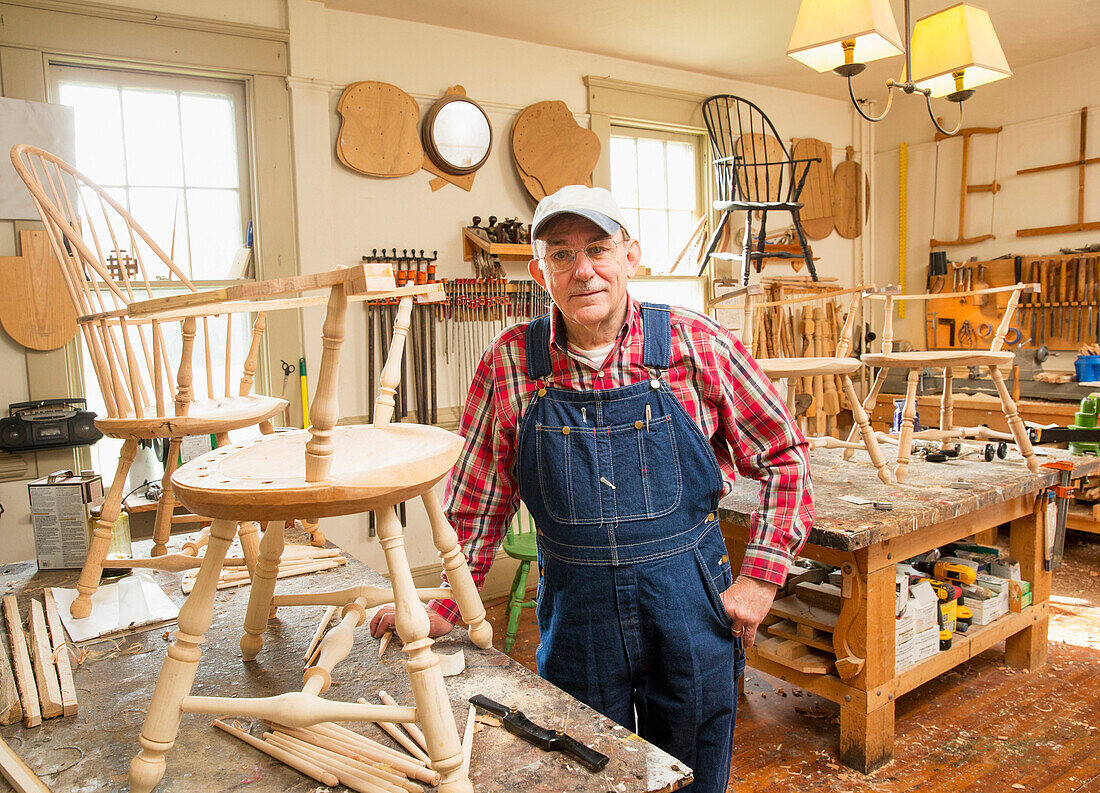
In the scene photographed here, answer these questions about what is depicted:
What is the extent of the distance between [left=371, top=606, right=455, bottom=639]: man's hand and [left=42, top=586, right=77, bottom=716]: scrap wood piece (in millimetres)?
566

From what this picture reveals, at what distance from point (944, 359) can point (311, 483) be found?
2.87 m

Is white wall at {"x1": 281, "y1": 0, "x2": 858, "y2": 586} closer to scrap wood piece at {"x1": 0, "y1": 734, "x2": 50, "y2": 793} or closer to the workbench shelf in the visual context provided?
the workbench shelf

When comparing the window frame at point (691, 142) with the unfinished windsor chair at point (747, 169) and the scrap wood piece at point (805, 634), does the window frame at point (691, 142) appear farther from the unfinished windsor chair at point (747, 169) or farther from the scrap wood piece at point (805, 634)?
the scrap wood piece at point (805, 634)

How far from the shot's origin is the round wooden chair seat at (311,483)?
113 centimetres

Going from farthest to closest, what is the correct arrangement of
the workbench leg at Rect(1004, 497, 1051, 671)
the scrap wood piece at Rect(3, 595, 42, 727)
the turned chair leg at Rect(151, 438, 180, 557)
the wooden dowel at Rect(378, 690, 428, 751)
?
1. the workbench leg at Rect(1004, 497, 1051, 671)
2. the turned chair leg at Rect(151, 438, 180, 557)
3. the scrap wood piece at Rect(3, 595, 42, 727)
4. the wooden dowel at Rect(378, 690, 428, 751)

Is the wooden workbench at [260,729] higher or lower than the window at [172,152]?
lower

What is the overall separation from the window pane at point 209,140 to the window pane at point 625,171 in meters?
2.38

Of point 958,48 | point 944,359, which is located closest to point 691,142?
point 958,48

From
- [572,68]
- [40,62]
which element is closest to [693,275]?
[572,68]

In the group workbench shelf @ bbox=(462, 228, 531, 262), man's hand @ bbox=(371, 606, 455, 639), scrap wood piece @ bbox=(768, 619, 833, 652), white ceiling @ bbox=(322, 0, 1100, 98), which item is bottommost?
scrap wood piece @ bbox=(768, 619, 833, 652)

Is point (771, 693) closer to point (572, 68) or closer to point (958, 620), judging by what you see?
point (958, 620)

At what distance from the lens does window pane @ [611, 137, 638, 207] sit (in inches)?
201

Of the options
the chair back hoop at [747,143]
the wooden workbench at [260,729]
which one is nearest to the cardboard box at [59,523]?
the wooden workbench at [260,729]

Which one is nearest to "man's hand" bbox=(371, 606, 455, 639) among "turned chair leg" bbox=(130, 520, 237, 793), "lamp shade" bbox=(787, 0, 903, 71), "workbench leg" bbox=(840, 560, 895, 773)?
"turned chair leg" bbox=(130, 520, 237, 793)
